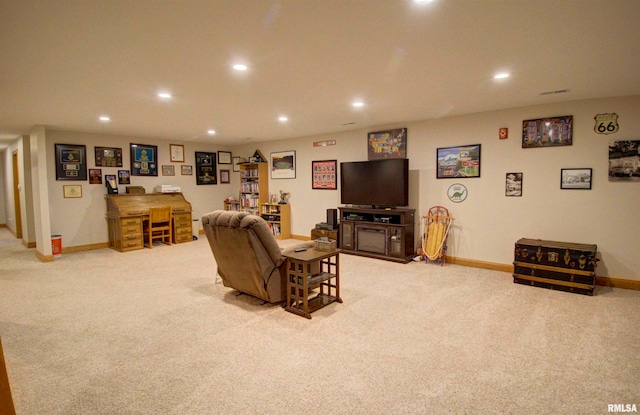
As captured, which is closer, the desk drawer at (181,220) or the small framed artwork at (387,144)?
the small framed artwork at (387,144)

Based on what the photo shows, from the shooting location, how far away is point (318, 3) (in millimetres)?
1991

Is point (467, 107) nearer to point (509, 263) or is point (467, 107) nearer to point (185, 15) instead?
point (509, 263)

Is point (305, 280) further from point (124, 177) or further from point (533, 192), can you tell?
point (124, 177)

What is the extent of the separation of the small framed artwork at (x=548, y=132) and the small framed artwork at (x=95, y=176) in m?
7.99

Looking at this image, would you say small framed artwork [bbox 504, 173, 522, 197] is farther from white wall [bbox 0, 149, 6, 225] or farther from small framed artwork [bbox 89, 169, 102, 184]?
white wall [bbox 0, 149, 6, 225]

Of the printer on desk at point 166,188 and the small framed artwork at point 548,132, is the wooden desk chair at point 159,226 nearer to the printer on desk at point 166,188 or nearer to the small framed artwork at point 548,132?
the printer on desk at point 166,188

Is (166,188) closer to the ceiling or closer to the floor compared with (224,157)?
closer to the floor

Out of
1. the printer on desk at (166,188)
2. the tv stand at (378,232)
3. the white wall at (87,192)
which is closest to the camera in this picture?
the tv stand at (378,232)

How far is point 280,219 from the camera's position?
8039 mm

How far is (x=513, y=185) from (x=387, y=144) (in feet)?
7.37

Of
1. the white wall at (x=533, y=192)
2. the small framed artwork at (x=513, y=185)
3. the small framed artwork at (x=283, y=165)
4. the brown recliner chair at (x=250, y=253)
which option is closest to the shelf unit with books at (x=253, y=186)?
the small framed artwork at (x=283, y=165)

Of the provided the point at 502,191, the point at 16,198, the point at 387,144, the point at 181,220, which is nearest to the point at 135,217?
the point at 181,220

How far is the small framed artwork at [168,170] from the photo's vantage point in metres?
7.99

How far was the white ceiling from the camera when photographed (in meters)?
2.08
